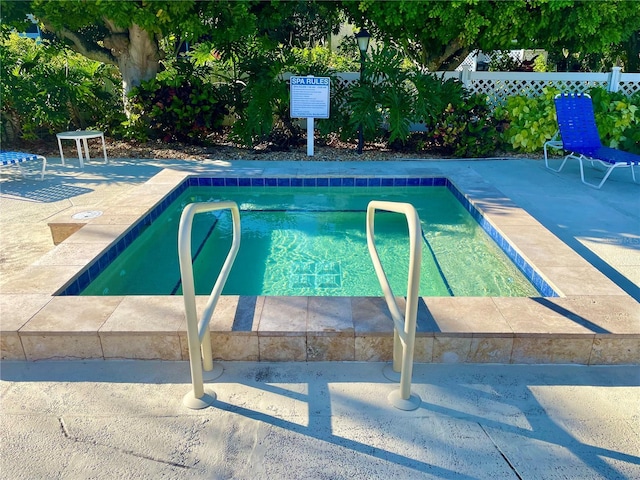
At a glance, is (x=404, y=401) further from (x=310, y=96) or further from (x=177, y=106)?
(x=177, y=106)

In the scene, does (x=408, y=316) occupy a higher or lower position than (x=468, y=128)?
lower

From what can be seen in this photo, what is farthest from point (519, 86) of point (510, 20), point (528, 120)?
point (510, 20)

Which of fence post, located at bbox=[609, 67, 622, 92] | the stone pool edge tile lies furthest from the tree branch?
fence post, located at bbox=[609, 67, 622, 92]

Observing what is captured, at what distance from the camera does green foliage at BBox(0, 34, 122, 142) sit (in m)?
7.76

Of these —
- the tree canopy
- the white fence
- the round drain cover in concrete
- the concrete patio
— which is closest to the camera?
the concrete patio

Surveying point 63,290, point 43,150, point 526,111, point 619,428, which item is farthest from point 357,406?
point 43,150

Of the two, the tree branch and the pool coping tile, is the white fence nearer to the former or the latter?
the tree branch

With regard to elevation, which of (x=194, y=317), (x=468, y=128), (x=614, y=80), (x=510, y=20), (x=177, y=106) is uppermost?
(x=510, y=20)

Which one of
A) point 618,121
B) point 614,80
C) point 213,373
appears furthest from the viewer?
point 614,80

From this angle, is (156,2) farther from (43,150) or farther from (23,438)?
(23,438)

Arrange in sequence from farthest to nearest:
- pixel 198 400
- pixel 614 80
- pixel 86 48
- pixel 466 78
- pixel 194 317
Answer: pixel 466 78 < pixel 86 48 < pixel 614 80 < pixel 198 400 < pixel 194 317

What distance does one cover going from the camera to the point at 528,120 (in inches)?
308

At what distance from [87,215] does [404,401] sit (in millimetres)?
3726

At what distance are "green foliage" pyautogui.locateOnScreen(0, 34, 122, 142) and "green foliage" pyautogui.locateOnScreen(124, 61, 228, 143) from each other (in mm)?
775
